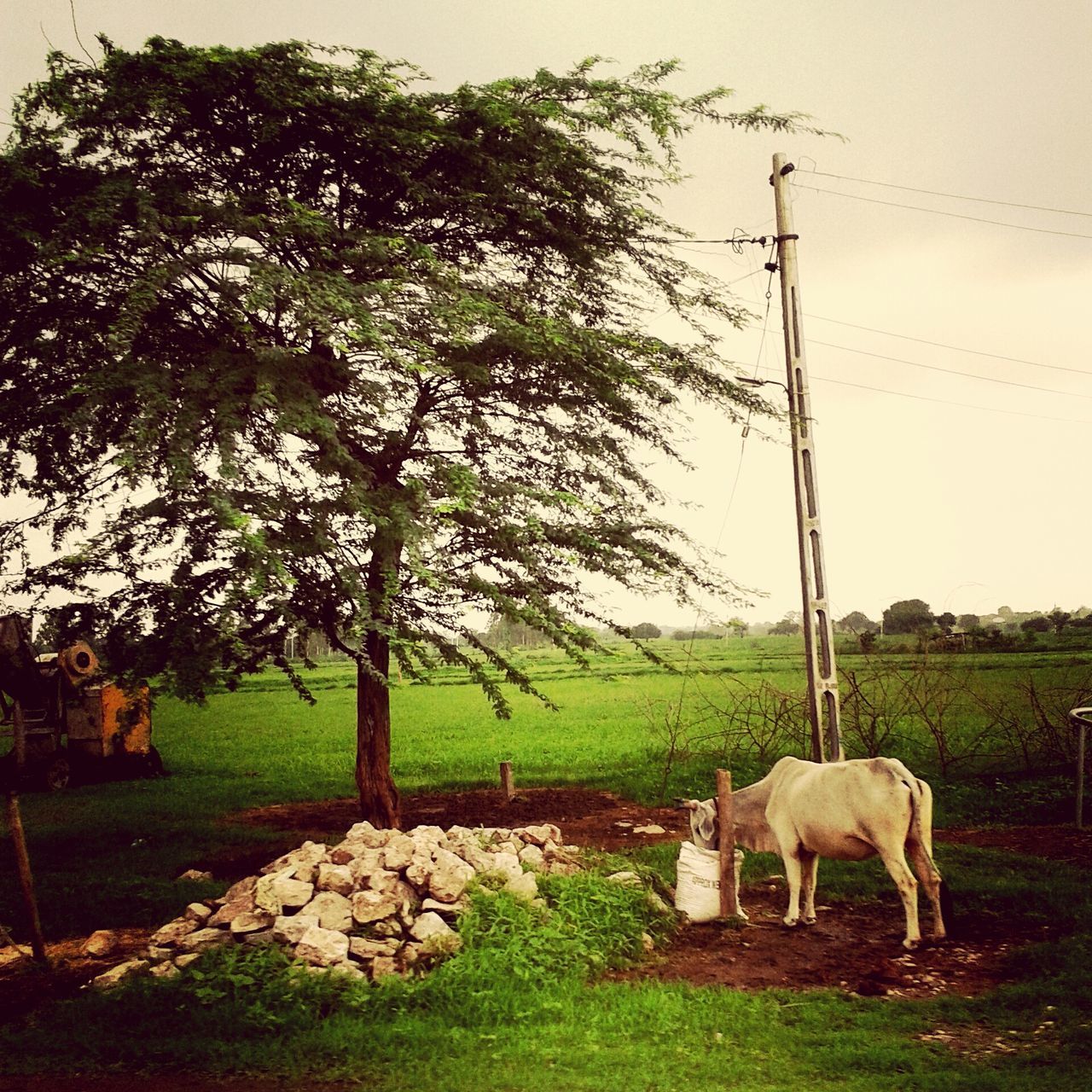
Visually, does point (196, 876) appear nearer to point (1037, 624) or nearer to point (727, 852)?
point (727, 852)

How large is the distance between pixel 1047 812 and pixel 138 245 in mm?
12725

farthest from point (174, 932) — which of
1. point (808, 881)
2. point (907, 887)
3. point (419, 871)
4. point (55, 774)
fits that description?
point (55, 774)

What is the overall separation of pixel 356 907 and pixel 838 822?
396 centimetres

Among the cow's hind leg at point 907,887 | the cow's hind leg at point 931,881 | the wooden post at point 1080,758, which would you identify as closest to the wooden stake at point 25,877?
the cow's hind leg at point 907,887

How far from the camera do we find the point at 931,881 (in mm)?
7398

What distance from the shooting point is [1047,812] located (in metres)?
11.9


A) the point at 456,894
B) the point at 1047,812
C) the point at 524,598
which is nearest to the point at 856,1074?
the point at 456,894

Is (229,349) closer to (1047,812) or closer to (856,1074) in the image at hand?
(856,1074)

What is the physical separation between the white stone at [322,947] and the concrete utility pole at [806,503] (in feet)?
20.5

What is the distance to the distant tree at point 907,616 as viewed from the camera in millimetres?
37312

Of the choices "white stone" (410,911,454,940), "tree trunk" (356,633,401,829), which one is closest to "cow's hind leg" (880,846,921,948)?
"white stone" (410,911,454,940)

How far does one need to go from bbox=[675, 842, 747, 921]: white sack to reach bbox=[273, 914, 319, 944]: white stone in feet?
10.5

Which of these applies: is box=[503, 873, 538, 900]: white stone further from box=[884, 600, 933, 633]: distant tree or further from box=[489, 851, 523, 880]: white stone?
box=[884, 600, 933, 633]: distant tree

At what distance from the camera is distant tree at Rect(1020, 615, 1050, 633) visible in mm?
34406
